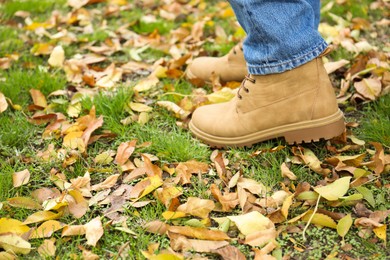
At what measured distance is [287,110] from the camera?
1.81 meters

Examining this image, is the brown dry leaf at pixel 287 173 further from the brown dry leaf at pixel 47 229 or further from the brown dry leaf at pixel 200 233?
the brown dry leaf at pixel 47 229

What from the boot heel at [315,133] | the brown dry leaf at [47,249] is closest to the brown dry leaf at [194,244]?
the brown dry leaf at [47,249]

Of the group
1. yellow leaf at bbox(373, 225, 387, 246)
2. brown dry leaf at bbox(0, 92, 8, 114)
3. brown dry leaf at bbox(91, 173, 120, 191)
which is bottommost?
brown dry leaf at bbox(91, 173, 120, 191)

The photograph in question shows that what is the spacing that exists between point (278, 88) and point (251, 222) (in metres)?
0.53

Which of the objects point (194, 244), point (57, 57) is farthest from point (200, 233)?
point (57, 57)

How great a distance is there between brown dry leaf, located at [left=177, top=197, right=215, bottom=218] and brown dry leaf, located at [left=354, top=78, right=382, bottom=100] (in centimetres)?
94

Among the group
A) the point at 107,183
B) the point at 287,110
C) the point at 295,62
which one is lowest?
the point at 107,183

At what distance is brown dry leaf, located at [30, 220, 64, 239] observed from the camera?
4.87 ft

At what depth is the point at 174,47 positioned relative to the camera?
2.80m

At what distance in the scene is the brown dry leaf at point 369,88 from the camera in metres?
2.12

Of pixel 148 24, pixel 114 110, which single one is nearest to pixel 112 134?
pixel 114 110

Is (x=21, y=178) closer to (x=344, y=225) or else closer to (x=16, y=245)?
(x=16, y=245)

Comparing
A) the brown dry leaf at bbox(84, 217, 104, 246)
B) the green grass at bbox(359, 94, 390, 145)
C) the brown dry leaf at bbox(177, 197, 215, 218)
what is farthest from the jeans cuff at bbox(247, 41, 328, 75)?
the brown dry leaf at bbox(84, 217, 104, 246)

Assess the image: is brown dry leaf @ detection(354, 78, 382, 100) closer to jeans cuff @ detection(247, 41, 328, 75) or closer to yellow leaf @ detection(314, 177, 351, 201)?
jeans cuff @ detection(247, 41, 328, 75)
